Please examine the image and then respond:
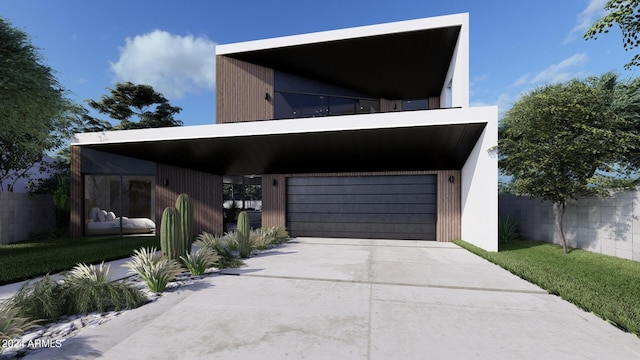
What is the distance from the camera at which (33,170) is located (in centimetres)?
1861

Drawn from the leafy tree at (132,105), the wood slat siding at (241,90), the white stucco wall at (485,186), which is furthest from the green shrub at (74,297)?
the leafy tree at (132,105)

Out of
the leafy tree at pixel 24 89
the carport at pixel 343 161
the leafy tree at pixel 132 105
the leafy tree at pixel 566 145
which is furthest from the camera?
the leafy tree at pixel 132 105

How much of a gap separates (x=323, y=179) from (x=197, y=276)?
7.32 m

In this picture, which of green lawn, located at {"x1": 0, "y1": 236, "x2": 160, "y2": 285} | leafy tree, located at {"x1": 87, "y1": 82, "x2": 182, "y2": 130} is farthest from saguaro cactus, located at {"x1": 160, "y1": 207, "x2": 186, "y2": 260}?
leafy tree, located at {"x1": 87, "y1": 82, "x2": 182, "y2": 130}

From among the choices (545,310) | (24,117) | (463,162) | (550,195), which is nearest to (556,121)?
(550,195)

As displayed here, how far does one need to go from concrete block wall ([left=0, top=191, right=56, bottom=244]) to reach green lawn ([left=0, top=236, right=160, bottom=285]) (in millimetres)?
1538

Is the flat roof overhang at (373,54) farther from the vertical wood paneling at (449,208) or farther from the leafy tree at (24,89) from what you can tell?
the leafy tree at (24,89)

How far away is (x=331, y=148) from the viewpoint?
965 cm

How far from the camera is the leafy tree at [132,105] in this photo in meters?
22.0

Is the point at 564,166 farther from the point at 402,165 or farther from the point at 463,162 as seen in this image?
the point at 402,165

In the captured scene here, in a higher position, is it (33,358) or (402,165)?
(402,165)

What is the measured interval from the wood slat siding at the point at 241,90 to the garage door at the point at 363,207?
158 inches

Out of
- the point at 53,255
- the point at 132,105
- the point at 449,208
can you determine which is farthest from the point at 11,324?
the point at 132,105

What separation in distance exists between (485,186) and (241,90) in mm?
11140
